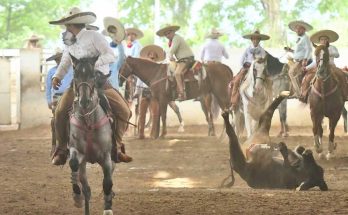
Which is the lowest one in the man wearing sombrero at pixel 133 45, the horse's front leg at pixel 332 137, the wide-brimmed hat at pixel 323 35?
the horse's front leg at pixel 332 137

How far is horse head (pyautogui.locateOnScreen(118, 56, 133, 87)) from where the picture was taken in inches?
809

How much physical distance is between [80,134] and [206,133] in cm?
1538

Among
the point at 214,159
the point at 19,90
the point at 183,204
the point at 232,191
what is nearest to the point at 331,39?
the point at 214,159

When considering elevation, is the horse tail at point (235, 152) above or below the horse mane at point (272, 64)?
below

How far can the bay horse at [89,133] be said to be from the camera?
27.5ft

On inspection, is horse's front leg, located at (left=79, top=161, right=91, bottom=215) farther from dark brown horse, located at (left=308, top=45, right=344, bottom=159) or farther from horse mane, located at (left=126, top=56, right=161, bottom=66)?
horse mane, located at (left=126, top=56, right=161, bottom=66)

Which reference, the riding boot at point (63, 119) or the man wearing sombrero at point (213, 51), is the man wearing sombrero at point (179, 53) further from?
the riding boot at point (63, 119)

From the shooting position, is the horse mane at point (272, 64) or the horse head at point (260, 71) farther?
the horse mane at point (272, 64)

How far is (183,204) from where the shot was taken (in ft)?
29.3

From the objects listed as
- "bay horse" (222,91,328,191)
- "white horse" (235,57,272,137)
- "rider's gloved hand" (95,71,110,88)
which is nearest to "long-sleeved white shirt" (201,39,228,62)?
"white horse" (235,57,272,137)

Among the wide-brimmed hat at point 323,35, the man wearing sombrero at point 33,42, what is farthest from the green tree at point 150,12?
the wide-brimmed hat at point 323,35

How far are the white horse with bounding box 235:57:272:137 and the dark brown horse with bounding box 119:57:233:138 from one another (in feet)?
15.8

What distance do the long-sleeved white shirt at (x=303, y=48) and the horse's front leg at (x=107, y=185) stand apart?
1177cm

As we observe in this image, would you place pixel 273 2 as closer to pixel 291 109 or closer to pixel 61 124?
pixel 291 109
